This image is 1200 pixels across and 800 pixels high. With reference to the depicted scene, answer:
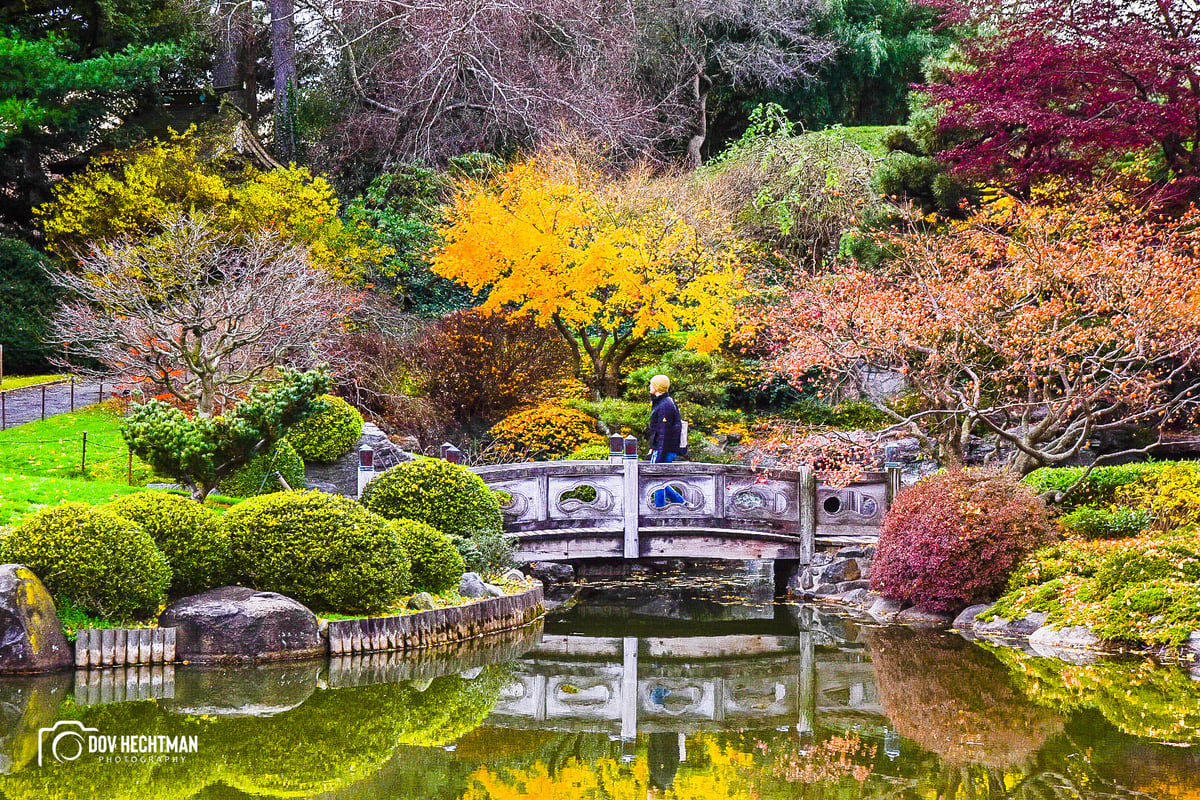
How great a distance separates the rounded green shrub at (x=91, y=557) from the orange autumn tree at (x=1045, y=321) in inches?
283

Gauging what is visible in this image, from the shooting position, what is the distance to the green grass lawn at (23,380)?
20.0 metres

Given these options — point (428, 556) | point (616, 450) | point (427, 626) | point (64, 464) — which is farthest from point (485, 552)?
point (64, 464)

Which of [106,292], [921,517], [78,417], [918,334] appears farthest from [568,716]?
[78,417]

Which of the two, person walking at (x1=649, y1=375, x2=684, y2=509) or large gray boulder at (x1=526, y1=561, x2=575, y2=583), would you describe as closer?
person walking at (x1=649, y1=375, x2=684, y2=509)

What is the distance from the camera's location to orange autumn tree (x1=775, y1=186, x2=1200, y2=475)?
11641mm

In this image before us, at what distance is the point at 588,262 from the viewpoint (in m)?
16.7

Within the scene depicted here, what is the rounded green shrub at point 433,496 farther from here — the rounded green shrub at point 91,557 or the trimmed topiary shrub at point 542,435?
the trimmed topiary shrub at point 542,435

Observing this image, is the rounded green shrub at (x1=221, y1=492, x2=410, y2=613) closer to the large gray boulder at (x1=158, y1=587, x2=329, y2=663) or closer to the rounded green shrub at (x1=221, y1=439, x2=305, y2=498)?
the large gray boulder at (x1=158, y1=587, x2=329, y2=663)

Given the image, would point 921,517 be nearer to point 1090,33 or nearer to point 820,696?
point 820,696

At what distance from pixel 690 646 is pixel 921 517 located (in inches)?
107

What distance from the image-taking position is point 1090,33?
14227mm

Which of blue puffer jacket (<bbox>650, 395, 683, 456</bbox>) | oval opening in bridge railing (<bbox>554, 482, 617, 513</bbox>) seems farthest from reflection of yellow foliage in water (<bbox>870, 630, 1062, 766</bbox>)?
blue puffer jacket (<bbox>650, 395, 683, 456</bbox>)

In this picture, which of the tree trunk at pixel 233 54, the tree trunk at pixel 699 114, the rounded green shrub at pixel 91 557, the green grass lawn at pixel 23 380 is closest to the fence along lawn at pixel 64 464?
the green grass lawn at pixel 23 380

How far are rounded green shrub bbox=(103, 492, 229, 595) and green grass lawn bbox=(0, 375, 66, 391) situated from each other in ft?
39.5
